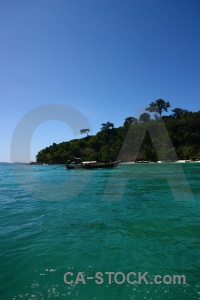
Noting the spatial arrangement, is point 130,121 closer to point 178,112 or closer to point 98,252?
point 178,112

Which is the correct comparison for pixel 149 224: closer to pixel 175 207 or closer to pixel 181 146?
pixel 175 207

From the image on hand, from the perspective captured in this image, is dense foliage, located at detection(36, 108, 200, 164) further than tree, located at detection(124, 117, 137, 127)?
No

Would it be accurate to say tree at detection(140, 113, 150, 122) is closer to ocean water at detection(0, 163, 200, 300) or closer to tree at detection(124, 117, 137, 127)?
tree at detection(124, 117, 137, 127)

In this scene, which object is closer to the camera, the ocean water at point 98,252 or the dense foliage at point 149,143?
the ocean water at point 98,252

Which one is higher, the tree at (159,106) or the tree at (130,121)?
the tree at (159,106)

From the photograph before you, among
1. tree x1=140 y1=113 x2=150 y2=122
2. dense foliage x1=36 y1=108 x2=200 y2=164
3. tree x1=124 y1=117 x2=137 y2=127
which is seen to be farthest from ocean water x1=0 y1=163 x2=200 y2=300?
tree x1=140 y1=113 x2=150 y2=122

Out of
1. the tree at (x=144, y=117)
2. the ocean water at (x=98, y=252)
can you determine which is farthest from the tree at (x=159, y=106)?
the ocean water at (x=98, y=252)

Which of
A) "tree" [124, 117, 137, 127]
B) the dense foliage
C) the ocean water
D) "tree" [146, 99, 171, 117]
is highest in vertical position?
"tree" [146, 99, 171, 117]

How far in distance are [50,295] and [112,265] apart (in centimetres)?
172

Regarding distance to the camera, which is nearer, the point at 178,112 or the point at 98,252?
the point at 98,252

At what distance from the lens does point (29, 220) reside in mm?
9562

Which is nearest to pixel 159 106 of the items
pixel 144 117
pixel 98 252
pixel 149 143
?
pixel 144 117

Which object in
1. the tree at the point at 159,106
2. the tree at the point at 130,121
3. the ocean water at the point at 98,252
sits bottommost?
the ocean water at the point at 98,252

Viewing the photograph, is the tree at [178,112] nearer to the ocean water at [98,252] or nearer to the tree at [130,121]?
the tree at [130,121]
